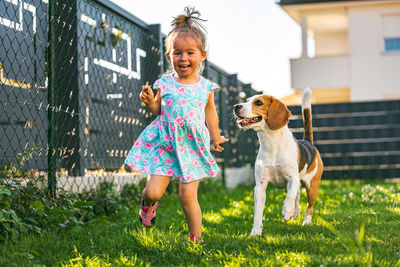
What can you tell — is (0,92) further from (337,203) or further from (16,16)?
(337,203)

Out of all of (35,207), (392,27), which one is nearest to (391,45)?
(392,27)

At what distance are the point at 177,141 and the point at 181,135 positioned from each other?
66mm

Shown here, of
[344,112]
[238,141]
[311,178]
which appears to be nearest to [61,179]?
[311,178]

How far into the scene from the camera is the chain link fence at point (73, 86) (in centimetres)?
470

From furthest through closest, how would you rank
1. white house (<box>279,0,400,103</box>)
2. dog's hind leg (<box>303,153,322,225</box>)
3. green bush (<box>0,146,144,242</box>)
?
white house (<box>279,0,400,103</box>) < dog's hind leg (<box>303,153,322,225</box>) < green bush (<box>0,146,144,242</box>)

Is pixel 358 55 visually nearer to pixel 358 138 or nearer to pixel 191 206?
pixel 358 138

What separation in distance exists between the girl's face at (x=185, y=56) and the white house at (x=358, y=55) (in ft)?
43.2

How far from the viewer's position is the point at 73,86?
5.74 m

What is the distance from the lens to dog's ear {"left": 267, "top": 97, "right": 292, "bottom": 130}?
4301 mm

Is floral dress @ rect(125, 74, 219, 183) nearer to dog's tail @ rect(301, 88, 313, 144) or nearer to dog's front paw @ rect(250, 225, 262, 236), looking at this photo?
dog's front paw @ rect(250, 225, 262, 236)

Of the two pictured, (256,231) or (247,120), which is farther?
(247,120)

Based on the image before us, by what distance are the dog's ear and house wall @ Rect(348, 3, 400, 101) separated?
12607 mm

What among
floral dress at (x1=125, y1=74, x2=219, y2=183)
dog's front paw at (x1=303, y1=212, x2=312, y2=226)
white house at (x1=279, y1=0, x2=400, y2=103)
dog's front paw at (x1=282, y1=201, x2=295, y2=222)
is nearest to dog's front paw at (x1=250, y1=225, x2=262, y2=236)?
dog's front paw at (x1=282, y1=201, x2=295, y2=222)

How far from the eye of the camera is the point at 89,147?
5906mm
